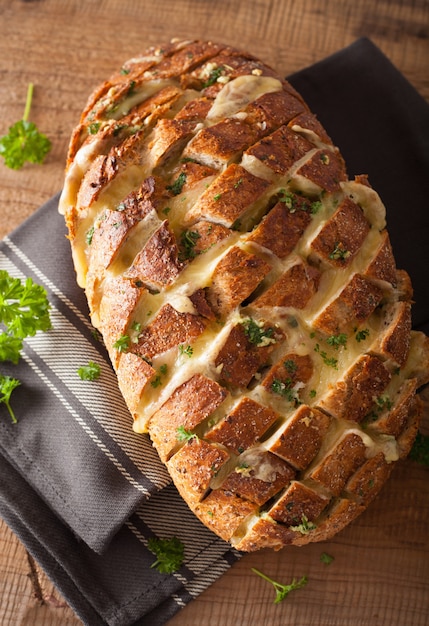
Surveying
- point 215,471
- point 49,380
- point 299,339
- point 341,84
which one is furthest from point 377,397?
point 341,84

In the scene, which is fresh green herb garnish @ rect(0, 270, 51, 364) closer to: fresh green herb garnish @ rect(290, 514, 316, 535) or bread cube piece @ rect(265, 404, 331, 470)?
bread cube piece @ rect(265, 404, 331, 470)

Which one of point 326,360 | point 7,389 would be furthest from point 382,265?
point 7,389

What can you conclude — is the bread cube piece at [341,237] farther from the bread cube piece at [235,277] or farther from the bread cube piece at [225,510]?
the bread cube piece at [225,510]

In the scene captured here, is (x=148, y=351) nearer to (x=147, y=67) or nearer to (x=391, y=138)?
(x=147, y=67)

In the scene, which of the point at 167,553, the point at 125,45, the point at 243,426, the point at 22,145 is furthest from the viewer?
the point at 125,45

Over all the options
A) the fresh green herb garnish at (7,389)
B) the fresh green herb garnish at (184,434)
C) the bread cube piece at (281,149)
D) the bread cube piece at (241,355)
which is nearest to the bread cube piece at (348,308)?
the bread cube piece at (241,355)

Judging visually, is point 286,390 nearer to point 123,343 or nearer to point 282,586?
point 123,343

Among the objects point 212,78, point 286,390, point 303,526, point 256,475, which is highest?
point 212,78
